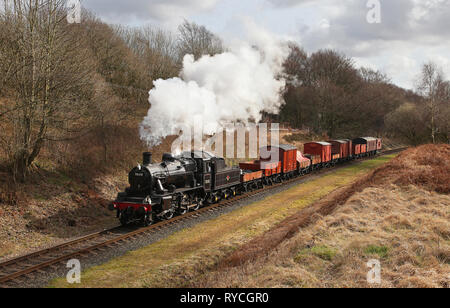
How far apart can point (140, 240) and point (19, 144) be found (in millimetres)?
7702

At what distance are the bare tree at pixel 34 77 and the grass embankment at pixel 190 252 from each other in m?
8.32

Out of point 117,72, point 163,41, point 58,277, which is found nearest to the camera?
point 58,277

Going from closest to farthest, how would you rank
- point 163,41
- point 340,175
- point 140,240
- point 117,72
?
point 140,240
point 340,175
point 117,72
point 163,41

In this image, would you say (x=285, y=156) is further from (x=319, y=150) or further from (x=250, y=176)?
(x=319, y=150)

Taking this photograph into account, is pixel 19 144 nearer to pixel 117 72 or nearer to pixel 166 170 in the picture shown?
pixel 166 170

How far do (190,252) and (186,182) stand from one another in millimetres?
5463

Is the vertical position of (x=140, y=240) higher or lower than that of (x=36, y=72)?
lower

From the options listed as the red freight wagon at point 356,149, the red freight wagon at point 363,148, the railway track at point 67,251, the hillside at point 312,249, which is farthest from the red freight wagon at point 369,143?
the railway track at point 67,251

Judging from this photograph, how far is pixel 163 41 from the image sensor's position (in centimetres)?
4466

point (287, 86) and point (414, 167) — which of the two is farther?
point (287, 86)

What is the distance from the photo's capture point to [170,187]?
15.5 metres

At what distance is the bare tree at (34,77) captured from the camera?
15.7 meters
